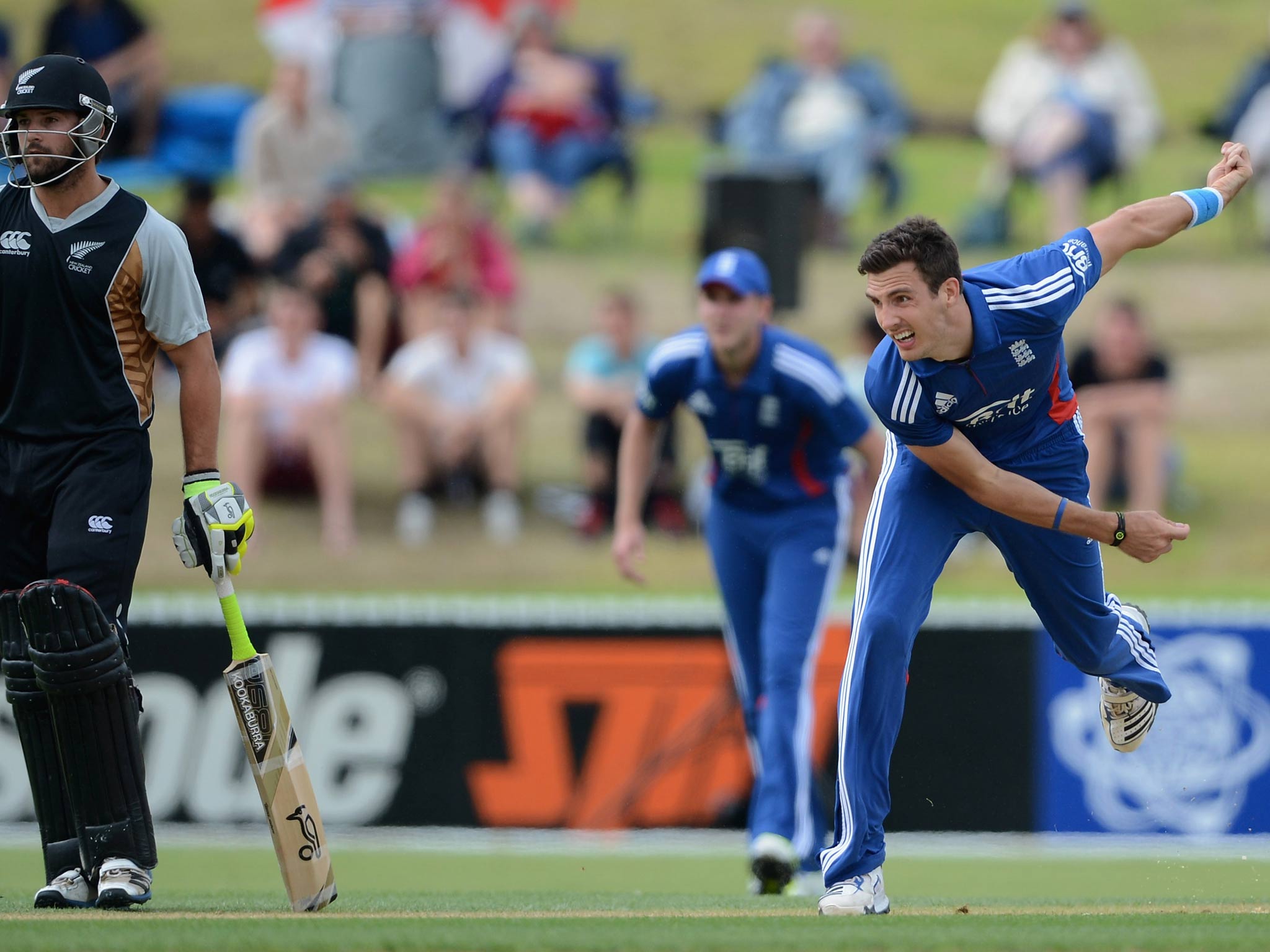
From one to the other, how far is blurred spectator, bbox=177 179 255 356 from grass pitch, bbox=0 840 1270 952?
5236mm

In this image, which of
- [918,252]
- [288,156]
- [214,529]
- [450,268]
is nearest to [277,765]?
[214,529]

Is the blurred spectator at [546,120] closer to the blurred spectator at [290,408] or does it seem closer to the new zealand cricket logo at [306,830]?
the blurred spectator at [290,408]

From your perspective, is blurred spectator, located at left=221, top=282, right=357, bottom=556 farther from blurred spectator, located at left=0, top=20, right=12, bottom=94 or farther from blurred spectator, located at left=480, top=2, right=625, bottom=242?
blurred spectator, located at left=0, top=20, right=12, bottom=94

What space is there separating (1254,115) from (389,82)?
293 inches

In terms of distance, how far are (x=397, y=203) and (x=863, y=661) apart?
10.4 meters

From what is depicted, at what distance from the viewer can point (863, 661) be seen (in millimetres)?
5391

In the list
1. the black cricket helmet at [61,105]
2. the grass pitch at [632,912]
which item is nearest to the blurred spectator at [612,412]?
the grass pitch at [632,912]

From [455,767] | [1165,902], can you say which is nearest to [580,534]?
[455,767]

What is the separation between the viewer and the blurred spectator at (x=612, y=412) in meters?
12.8

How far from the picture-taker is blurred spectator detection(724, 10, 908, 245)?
14.9 meters

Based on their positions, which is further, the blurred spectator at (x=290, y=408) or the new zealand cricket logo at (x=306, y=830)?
the blurred spectator at (x=290, y=408)

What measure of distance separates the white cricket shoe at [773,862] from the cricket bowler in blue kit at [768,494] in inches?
5.3

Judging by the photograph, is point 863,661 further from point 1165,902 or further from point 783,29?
point 783,29

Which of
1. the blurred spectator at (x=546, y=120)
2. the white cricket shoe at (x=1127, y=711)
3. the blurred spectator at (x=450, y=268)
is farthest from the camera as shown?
the blurred spectator at (x=546, y=120)
